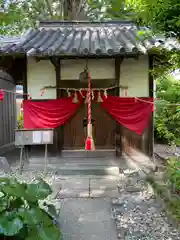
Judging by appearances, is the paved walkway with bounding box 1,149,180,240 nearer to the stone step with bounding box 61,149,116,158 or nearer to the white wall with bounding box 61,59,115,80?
the stone step with bounding box 61,149,116,158

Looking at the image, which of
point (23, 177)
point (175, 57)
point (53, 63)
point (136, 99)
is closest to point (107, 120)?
point (136, 99)

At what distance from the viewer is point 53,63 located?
285 inches

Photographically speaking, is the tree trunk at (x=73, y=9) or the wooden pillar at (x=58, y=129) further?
the tree trunk at (x=73, y=9)

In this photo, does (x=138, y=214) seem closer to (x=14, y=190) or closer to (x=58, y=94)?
(x=14, y=190)

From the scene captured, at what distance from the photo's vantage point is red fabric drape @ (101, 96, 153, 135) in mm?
7008

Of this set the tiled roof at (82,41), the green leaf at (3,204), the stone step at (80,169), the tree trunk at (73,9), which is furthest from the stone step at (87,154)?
the tree trunk at (73,9)

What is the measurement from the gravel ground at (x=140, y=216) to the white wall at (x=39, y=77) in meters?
3.51

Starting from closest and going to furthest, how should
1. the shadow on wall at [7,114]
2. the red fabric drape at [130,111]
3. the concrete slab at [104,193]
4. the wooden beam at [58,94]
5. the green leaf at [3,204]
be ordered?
the green leaf at [3,204] < the concrete slab at [104,193] < the red fabric drape at [130,111] < the wooden beam at [58,94] < the shadow on wall at [7,114]

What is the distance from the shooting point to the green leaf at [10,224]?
2.70 m

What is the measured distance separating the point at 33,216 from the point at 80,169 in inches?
175

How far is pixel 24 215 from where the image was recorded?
2.81m

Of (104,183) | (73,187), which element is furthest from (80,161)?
(73,187)

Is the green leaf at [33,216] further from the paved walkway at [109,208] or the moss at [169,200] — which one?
the moss at [169,200]

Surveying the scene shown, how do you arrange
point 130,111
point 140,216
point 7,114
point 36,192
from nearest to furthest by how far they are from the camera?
1. point 36,192
2. point 140,216
3. point 130,111
4. point 7,114
